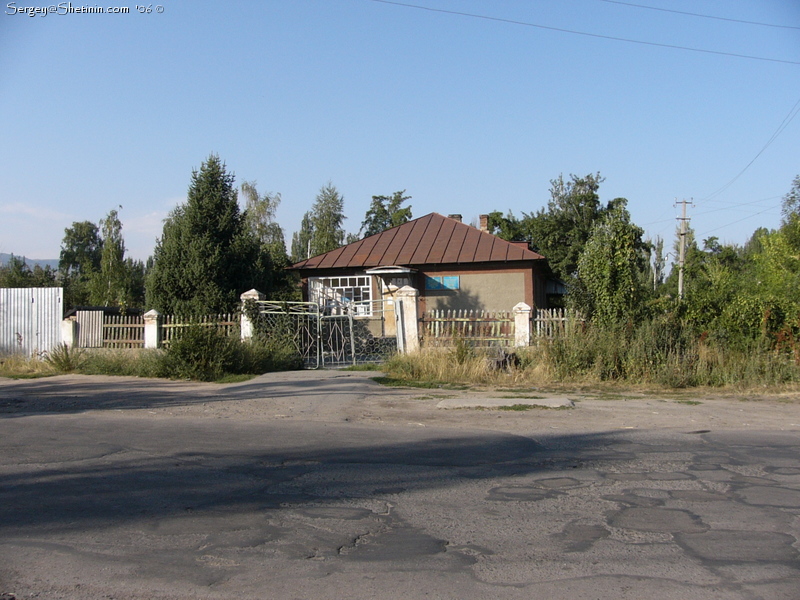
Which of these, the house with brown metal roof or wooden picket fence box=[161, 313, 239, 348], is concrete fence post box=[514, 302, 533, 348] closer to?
wooden picket fence box=[161, 313, 239, 348]

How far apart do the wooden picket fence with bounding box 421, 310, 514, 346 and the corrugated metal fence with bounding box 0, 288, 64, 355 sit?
35.5ft

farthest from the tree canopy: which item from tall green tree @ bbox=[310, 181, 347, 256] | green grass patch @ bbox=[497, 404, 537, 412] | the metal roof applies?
green grass patch @ bbox=[497, 404, 537, 412]

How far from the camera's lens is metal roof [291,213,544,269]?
968 inches

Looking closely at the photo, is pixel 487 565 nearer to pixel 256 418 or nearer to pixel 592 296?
pixel 256 418

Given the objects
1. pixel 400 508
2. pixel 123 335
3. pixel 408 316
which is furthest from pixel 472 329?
pixel 400 508

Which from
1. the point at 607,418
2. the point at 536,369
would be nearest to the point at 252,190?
the point at 536,369

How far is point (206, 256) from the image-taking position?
22.8m

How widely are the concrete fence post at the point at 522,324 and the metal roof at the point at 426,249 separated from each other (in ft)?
25.9

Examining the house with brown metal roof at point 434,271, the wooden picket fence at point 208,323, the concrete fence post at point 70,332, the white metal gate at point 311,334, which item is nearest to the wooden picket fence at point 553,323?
the white metal gate at point 311,334

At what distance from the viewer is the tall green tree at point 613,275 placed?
48.8ft

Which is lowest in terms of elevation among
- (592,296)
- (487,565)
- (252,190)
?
(487,565)

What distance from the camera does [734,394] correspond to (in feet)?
41.1

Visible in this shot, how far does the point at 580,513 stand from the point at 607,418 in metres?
4.88

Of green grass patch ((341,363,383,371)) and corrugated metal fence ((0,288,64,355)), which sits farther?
corrugated metal fence ((0,288,64,355))
